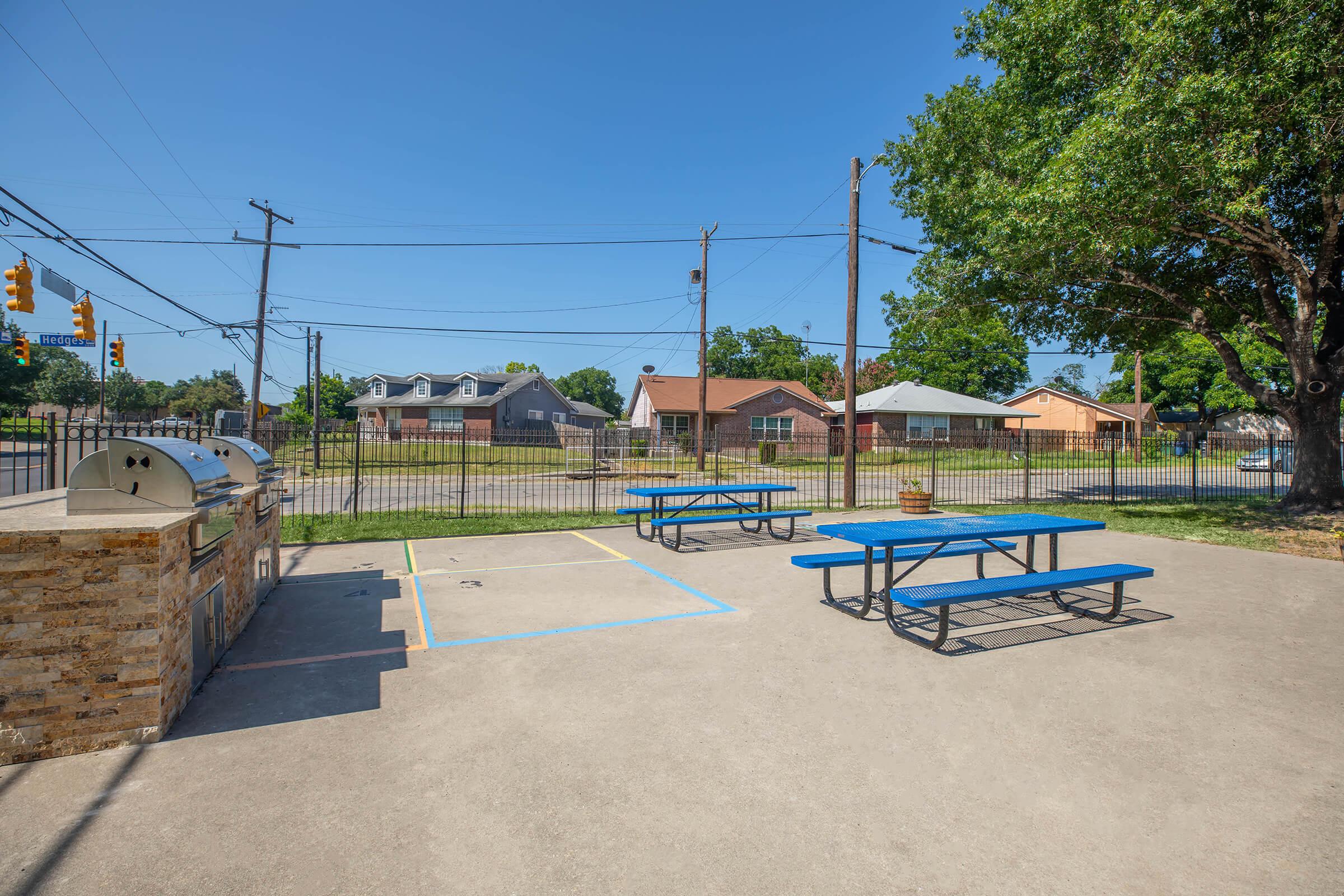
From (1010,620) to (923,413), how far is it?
3694 centimetres

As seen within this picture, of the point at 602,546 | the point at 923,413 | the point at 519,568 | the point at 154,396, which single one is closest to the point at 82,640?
the point at 519,568

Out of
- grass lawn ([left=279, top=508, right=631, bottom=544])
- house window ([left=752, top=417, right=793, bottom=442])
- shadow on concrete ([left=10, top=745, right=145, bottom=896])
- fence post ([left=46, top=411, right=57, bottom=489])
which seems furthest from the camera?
house window ([left=752, top=417, right=793, bottom=442])

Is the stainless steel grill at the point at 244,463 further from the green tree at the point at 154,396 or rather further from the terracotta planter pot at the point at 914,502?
the green tree at the point at 154,396

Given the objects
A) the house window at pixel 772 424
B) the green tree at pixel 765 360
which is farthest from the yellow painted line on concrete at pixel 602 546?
the green tree at pixel 765 360

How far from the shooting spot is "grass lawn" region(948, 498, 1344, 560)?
10648 mm

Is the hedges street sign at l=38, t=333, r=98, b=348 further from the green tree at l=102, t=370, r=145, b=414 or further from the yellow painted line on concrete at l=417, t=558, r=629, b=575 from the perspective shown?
the green tree at l=102, t=370, r=145, b=414

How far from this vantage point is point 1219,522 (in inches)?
505

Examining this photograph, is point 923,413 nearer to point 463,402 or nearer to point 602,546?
point 463,402

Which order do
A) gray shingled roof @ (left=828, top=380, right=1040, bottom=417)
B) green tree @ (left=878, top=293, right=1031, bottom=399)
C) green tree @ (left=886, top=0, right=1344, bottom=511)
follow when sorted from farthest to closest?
1. green tree @ (left=878, top=293, right=1031, bottom=399)
2. gray shingled roof @ (left=828, top=380, right=1040, bottom=417)
3. green tree @ (left=886, top=0, right=1344, bottom=511)

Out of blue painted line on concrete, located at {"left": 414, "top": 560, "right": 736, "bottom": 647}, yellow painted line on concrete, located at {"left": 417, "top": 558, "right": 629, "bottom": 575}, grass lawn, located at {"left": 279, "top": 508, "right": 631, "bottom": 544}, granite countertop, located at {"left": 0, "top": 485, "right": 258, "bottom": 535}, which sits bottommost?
blue painted line on concrete, located at {"left": 414, "top": 560, "right": 736, "bottom": 647}

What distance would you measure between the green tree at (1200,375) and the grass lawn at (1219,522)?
34.5 meters

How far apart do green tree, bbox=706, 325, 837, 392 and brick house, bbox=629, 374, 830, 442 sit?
99.1 ft

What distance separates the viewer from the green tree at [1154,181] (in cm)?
1012

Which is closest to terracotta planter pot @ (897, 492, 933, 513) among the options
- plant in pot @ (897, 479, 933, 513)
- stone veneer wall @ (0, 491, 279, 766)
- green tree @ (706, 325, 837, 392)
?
plant in pot @ (897, 479, 933, 513)
